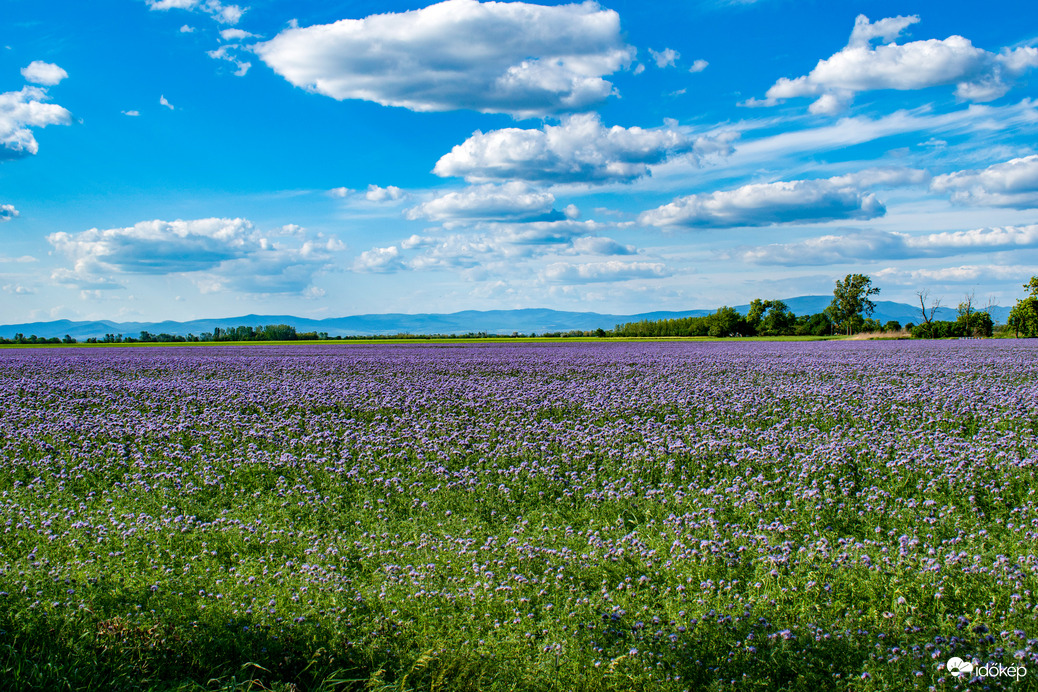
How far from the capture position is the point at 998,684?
3471 mm

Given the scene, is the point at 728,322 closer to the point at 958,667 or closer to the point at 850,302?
the point at 850,302

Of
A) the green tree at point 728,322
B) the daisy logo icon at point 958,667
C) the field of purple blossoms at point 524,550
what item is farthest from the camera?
the green tree at point 728,322

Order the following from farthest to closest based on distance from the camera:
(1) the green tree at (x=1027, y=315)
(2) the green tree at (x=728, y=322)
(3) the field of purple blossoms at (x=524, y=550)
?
(2) the green tree at (x=728, y=322) → (1) the green tree at (x=1027, y=315) → (3) the field of purple blossoms at (x=524, y=550)

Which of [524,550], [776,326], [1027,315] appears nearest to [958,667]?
[524,550]

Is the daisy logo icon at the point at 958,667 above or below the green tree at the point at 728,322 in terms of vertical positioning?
below

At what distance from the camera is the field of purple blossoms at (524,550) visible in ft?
12.5

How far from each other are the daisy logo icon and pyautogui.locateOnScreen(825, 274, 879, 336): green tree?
12227 cm

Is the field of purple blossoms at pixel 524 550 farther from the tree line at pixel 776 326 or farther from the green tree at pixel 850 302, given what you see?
the green tree at pixel 850 302

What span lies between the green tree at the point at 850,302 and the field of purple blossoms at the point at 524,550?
375 ft

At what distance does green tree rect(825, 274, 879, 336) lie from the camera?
11238 centimetres

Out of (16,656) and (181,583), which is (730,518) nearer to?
A: (181,583)

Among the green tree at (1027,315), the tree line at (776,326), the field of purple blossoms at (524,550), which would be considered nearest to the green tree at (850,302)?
the tree line at (776,326)

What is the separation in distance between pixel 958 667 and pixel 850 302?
125585 mm

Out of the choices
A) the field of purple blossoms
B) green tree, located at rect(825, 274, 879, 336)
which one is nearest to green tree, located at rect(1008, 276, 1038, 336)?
green tree, located at rect(825, 274, 879, 336)
